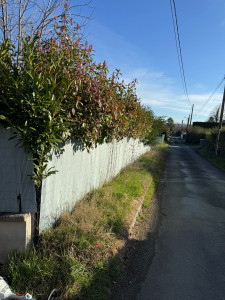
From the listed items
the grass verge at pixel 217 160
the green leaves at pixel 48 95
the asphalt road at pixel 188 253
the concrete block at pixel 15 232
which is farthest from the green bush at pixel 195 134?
the concrete block at pixel 15 232

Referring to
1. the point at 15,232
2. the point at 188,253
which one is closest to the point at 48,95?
the point at 15,232

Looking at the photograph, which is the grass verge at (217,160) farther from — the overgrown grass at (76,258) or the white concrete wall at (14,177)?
the white concrete wall at (14,177)

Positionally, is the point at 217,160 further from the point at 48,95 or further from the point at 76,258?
the point at 48,95

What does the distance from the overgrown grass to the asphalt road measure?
1.90 ft

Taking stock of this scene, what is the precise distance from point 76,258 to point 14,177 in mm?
1424

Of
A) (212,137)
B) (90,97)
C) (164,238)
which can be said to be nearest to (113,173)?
(164,238)

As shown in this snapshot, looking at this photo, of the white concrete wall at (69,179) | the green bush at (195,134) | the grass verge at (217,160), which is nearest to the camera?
the white concrete wall at (69,179)

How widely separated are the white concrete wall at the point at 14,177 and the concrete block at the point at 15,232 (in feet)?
0.55

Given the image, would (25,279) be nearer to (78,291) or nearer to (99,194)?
(78,291)

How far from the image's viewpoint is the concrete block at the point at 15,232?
2842mm

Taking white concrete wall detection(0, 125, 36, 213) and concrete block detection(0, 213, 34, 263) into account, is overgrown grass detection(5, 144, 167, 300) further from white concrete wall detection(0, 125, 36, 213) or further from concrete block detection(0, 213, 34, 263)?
white concrete wall detection(0, 125, 36, 213)

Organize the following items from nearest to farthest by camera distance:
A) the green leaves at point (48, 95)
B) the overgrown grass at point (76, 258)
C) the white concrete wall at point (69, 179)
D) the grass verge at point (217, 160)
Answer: the overgrown grass at point (76, 258) → the green leaves at point (48, 95) → the white concrete wall at point (69, 179) → the grass verge at point (217, 160)

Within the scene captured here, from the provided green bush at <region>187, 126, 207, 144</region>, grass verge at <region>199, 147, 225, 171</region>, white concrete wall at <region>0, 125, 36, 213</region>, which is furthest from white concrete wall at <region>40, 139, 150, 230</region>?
green bush at <region>187, 126, 207, 144</region>

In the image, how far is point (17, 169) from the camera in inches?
116
